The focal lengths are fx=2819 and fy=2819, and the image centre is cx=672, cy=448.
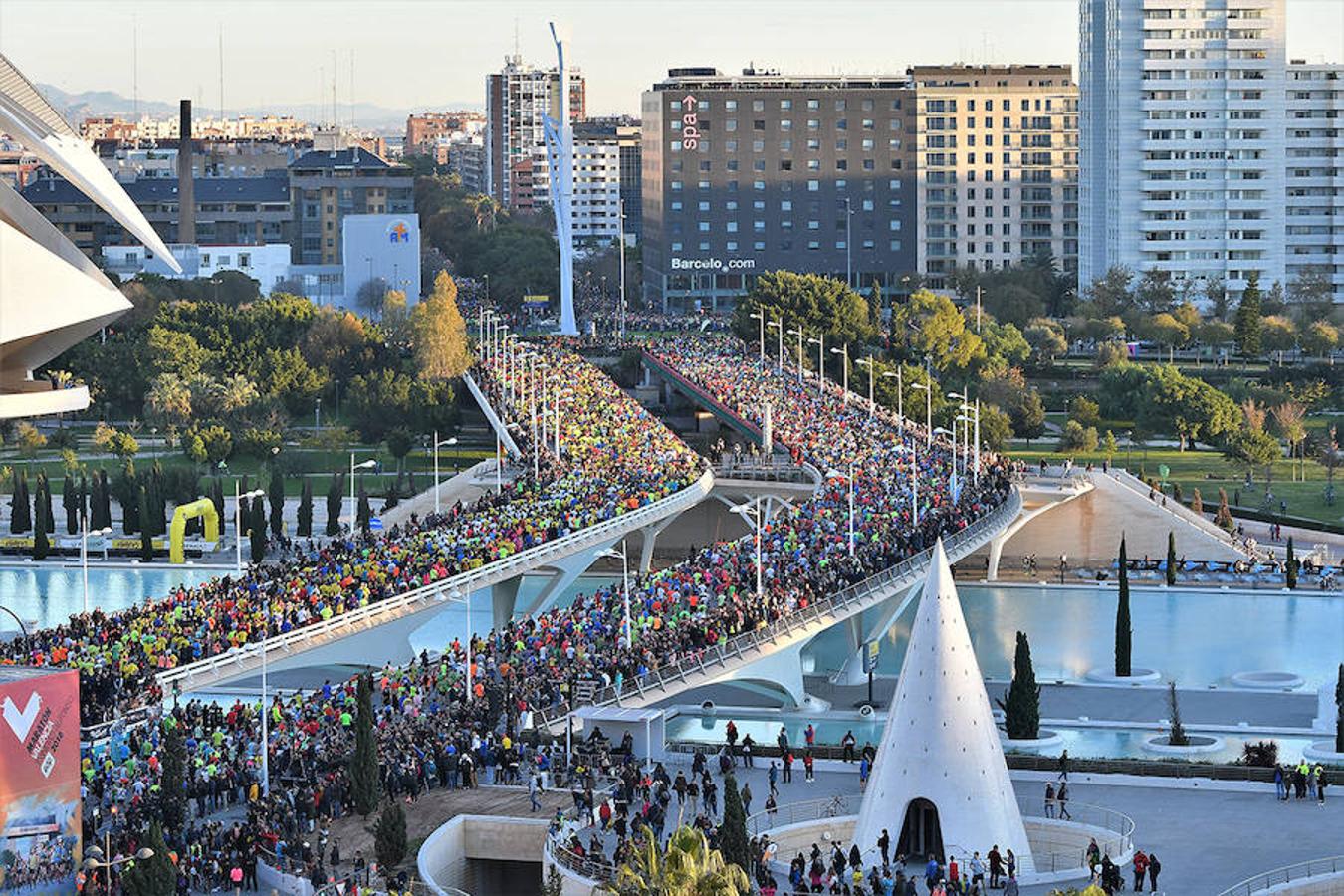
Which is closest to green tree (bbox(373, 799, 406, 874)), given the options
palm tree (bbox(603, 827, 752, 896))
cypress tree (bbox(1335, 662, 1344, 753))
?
palm tree (bbox(603, 827, 752, 896))

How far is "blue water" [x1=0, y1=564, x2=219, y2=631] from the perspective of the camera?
241ft

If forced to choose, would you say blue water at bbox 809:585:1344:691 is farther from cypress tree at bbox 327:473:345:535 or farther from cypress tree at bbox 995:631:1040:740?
cypress tree at bbox 327:473:345:535

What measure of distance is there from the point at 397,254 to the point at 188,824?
112m

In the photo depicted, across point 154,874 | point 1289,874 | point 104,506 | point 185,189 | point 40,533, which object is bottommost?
point 1289,874

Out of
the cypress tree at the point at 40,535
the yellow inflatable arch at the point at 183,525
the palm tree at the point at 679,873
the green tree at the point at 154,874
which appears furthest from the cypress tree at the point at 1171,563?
the palm tree at the point at 679,873

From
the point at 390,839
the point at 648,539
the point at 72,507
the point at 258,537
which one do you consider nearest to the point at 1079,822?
the point at 390,839

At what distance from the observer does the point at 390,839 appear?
37.8m

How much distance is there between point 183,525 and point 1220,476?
34781mm

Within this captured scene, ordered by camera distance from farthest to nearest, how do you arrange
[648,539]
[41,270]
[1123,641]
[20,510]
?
[20,510] < [648,539] < [1123,641] < [41,270]

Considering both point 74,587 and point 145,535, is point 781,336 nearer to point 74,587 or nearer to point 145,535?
point 145,535

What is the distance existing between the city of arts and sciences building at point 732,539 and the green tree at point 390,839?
0.07 m

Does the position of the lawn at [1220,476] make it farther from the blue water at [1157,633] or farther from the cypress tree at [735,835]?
the cypress tree at [735,835]

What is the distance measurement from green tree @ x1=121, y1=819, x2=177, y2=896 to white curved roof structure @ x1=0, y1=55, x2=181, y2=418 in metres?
6.08

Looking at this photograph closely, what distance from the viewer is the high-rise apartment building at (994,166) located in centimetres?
16162
